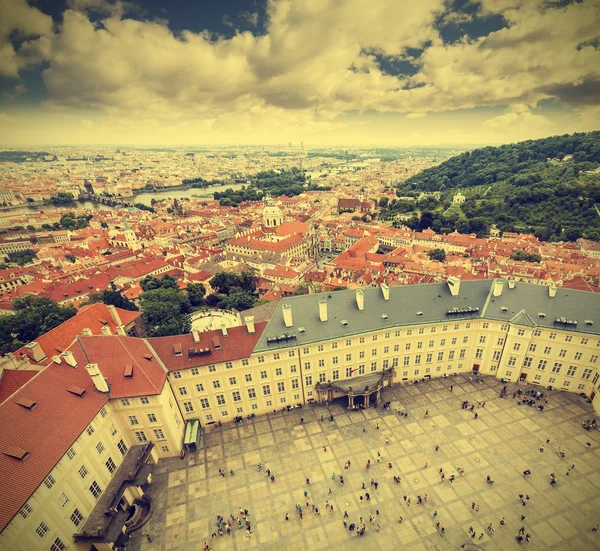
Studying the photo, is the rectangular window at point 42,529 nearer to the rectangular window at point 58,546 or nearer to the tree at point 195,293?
the rectangular window at point 58,546

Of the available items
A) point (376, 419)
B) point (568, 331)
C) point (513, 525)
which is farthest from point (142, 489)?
point (568, 331)

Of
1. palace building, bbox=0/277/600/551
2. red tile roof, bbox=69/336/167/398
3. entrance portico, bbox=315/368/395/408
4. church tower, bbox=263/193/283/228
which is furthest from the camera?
church tower, bbox=263/193/283/228

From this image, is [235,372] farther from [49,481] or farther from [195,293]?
[195,293]

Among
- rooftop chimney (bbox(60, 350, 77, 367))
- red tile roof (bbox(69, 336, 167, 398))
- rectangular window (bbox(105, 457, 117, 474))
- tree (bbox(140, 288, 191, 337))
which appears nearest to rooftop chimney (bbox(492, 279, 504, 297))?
red tile roof (bbox(69, 336, 167, 398))

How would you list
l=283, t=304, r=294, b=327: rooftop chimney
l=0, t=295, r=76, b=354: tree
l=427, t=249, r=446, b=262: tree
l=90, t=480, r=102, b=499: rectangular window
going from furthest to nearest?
l=427, t=249, r=446, b=262: tree
l=0, t=295, r=76, b=354: tree
l=283, t=304, r=294, b=327: rooftop chimney
l=90, t=480, r=102, b=499: rectangular window

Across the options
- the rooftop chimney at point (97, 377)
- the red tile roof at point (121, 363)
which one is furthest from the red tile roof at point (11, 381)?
the rooftop chimney at point (97, 377)

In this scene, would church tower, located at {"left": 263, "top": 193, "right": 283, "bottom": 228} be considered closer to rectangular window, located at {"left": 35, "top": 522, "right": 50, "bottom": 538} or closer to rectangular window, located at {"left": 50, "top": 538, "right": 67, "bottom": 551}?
rectangular window, located at {"left": 50, "top": 538, "right": 67, "bottom": 551}
